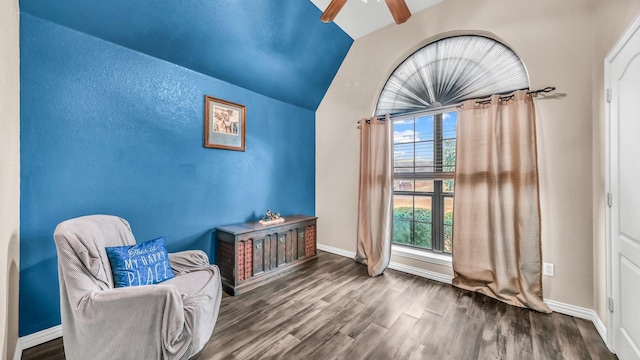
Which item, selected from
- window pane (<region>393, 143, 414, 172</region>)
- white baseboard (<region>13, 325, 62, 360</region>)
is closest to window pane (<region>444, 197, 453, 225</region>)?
window pane (<region>393, 143, 414, 172</region>)

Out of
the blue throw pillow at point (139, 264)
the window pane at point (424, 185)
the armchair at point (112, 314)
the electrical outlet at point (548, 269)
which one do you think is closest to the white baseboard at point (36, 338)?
the armchair at point (112, 314)

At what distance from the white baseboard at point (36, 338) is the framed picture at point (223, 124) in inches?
76.3

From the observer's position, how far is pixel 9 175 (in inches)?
54.5

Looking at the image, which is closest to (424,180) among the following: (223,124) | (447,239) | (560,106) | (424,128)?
(424,128)

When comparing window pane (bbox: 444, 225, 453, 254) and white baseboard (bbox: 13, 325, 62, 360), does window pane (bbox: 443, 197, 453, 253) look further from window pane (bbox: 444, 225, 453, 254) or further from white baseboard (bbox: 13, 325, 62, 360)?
white baseboard (bbox: 13, 325, 62, 360)

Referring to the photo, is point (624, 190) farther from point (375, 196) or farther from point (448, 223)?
point (375, 196)

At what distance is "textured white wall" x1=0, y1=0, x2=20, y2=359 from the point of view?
125 centimetres

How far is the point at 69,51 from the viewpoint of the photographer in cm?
187

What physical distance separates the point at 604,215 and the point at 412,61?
2411 millimetres

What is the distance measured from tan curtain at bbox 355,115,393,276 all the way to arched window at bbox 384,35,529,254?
0.28 metres

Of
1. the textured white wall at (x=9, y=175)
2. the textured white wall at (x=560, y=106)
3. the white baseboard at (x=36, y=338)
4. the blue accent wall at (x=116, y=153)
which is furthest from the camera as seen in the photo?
the textured white wall at (x=560, y=106)

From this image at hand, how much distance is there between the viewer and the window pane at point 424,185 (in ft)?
9.92

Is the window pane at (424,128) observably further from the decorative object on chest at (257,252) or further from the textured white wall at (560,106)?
the decorative object on chest at (257,252)

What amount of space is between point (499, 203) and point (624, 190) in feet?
2.83
